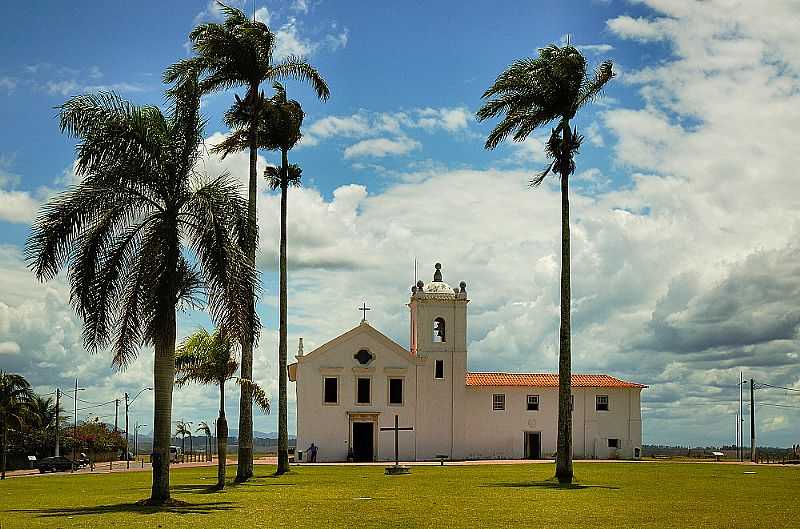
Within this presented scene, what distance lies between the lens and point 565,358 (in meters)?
A: 34.4

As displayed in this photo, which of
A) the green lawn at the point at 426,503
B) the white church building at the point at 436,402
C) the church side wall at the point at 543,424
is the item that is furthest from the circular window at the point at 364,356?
the green lawn at the point at 426,503

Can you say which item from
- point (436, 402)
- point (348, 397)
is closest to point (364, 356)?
point (348, 397)

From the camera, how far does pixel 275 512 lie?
73.6 feet

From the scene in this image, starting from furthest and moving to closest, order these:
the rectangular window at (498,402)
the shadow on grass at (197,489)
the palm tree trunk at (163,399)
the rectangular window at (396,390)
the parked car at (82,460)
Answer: the rectangular window at (498,402) < the rectangular window at (396,390) < the parked car at (82,460) < the shadow on grass at (197,489) < the palm tree trunk at (163,399)

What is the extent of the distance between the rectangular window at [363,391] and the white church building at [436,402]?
2.4 inches

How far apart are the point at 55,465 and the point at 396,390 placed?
20.5 metres

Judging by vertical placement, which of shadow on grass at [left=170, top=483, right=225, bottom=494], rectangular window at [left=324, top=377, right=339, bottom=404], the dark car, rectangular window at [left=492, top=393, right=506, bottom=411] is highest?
rectangular window at [left=324, top=377, right=339, bottom=404]

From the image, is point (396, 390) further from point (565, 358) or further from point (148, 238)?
point (148, 238)

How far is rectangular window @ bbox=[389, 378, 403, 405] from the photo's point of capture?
63.5m

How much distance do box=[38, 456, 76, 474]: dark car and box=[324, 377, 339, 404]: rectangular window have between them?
15.2 meters

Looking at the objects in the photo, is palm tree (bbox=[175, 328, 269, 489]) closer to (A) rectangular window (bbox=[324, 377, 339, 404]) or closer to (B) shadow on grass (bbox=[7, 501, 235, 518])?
(B) shadow on grass (bbox=[7, 501, 235, 518])

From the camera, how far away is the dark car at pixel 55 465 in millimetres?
58000

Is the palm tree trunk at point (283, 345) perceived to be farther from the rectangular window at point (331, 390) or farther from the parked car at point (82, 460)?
the parked car at point (82, 460)

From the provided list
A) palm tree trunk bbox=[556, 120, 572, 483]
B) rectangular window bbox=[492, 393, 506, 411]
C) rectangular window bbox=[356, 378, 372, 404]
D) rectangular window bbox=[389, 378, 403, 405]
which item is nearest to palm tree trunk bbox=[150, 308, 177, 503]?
palm tree trunk bbox=[556, 120, 572, 483]
